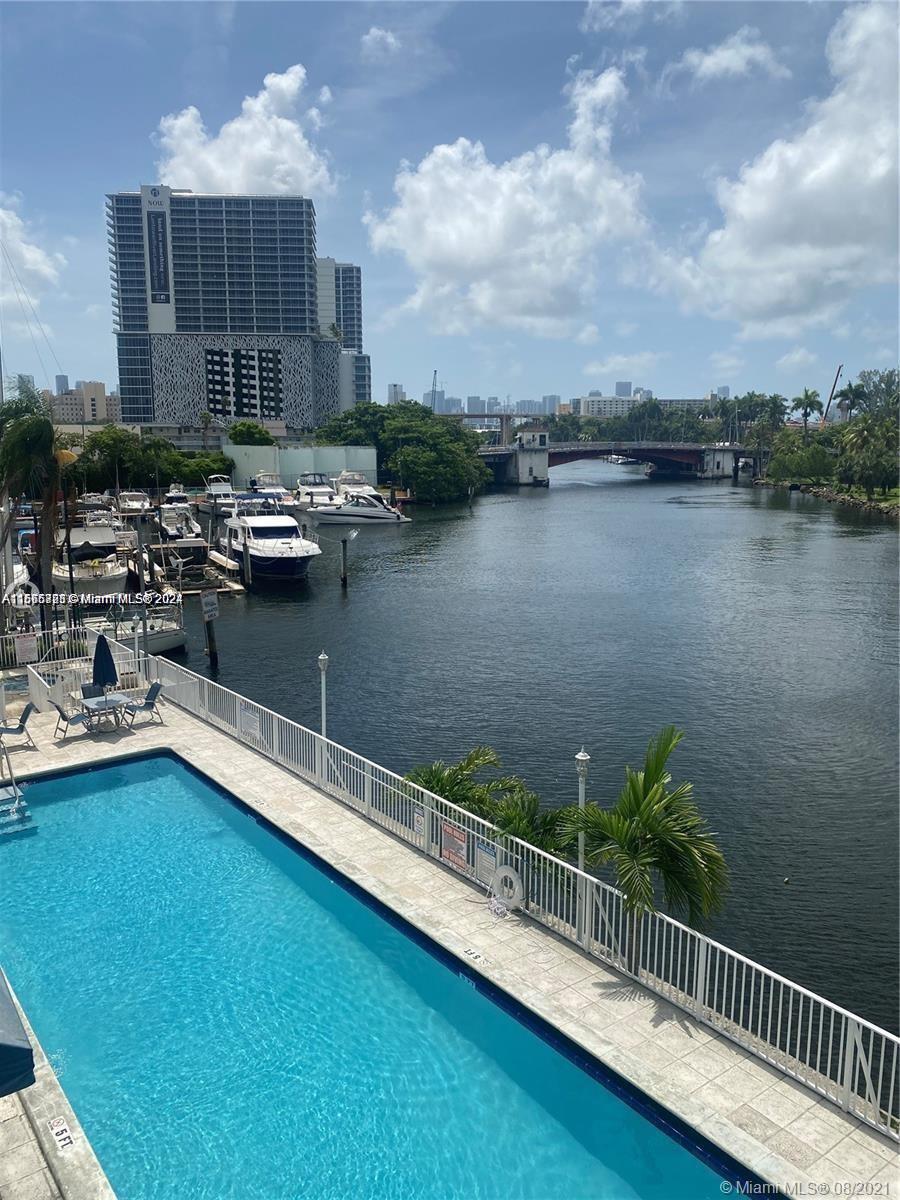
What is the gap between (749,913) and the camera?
55.8 ft

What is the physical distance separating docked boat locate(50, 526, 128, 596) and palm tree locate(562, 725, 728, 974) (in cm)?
3358

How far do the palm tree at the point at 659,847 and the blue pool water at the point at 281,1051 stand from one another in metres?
2.26

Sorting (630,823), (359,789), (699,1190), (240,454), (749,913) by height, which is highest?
(240,454)

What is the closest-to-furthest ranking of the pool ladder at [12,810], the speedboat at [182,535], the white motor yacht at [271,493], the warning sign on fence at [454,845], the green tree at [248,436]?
the warning sign on fence at [454,845] → the pool ladder at [12,810] → the speedboat at [182,535] → the white motor yacht at [271,493] → the green tree at [248,436]

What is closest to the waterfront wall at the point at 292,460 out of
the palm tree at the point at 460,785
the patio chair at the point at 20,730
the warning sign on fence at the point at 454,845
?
the patio chair at the point at 20,730

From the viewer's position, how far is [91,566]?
4553cm

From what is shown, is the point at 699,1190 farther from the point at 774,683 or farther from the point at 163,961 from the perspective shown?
the point at 774,683

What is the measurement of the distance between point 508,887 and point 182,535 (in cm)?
4621

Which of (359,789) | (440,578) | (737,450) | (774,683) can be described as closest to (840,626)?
(774,683)

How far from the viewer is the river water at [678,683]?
18.0 m

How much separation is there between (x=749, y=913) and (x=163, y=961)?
420 inches

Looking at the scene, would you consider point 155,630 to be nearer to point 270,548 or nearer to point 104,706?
point 104,706

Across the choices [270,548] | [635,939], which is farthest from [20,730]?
[270,548]

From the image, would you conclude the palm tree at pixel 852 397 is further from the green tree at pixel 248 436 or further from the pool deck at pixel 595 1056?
the pool deck at pixel 595 1056
